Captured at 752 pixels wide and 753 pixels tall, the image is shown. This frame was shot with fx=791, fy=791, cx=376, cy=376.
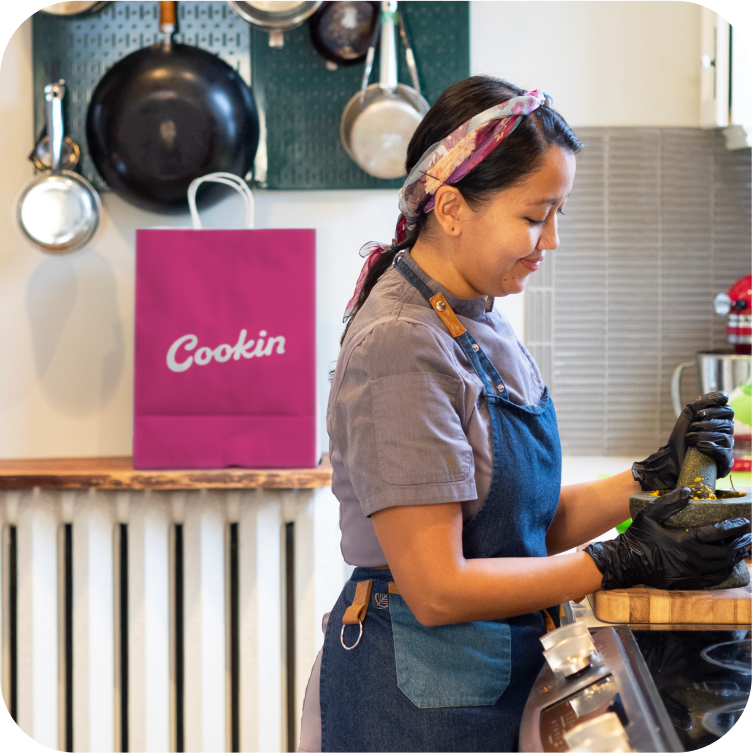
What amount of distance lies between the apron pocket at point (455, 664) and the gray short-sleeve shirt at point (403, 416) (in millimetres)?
110

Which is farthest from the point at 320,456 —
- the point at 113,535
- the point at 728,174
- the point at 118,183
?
the point at 728,174

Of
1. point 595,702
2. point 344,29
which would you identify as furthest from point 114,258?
point 595,702

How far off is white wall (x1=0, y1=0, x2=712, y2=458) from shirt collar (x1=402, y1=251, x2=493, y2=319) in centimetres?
83

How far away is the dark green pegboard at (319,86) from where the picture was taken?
1735 mm

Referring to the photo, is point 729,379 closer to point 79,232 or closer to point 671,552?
point 671,552

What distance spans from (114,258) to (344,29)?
71cm

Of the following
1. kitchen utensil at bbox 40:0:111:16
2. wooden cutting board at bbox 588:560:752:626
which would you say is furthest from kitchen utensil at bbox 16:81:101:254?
wooden cutting board at bbox 588:560:752:626

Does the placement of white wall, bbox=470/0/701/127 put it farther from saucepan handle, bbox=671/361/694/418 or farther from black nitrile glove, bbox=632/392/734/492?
black nitrile glove, bbox=632/392/734/492

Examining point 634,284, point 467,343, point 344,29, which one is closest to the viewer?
point 467,343

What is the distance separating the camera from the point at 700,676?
0.70 metres

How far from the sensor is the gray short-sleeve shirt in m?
0.80

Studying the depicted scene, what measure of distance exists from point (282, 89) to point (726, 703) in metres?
1.50

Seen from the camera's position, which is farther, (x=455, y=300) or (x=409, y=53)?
(x=409, y=53)

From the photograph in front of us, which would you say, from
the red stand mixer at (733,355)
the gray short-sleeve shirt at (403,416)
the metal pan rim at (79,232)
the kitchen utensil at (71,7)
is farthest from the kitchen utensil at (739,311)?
the kitchen utensil at (71,7)
